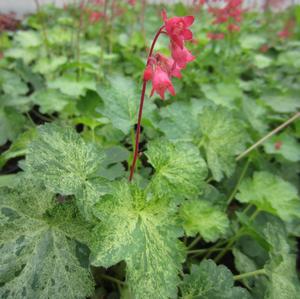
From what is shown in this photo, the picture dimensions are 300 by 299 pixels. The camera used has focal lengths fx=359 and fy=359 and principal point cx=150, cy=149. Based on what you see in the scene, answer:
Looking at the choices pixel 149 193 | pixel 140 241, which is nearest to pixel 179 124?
pixel 149 193

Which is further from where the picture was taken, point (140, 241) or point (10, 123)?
point (10, 123)

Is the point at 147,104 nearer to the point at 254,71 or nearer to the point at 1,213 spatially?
the point at 1,213

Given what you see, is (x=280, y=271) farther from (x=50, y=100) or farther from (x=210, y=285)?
(x=50, y=100)

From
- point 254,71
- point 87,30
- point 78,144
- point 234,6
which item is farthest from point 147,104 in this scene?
point 87,30

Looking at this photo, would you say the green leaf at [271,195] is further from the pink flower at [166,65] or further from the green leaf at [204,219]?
the pink flower at [166,65]

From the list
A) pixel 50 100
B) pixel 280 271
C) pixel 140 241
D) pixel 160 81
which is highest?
pixel 160 81

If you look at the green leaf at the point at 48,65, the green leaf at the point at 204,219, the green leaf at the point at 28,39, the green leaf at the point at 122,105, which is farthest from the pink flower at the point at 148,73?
the green leaf at the point at 28,39
